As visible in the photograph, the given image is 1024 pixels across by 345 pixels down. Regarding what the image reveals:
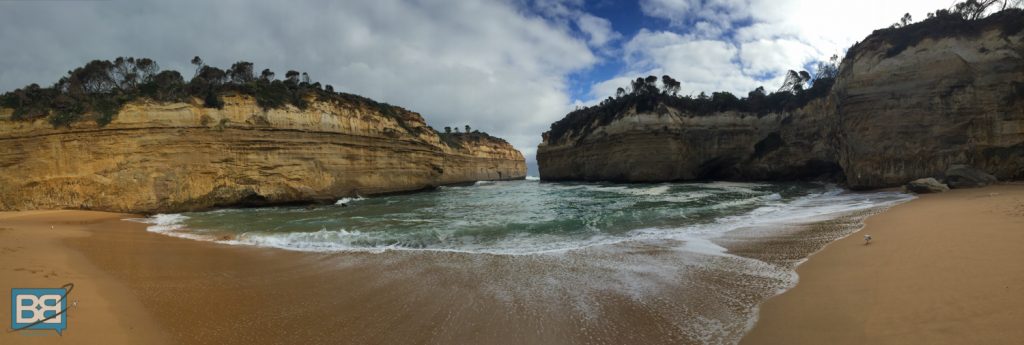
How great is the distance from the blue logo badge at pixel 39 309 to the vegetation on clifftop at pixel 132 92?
53.4 ft

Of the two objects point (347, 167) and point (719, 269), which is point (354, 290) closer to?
point (719, 269)

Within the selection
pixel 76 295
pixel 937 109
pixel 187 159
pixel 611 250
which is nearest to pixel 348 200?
pixel 187 159

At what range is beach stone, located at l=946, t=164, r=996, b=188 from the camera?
41.7 ft

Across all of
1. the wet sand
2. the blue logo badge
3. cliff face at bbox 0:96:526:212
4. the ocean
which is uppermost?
cliff face at bbox 0:96:526:212

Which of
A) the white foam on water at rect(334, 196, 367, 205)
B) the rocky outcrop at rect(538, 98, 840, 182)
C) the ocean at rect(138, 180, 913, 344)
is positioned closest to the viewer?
the ocean at rect(138, 180, 913, 344)

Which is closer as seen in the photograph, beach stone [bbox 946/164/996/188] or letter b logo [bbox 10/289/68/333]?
letter b logo [bbox 10/289/68/333]

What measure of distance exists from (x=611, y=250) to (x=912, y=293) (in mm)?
3674

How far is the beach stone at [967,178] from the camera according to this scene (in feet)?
41.7

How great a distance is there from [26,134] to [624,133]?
34.7 metres

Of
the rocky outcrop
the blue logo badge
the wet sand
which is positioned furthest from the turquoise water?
the rocky outcrop

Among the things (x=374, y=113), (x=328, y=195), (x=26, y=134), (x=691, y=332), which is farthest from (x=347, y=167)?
(x=691, y=332)

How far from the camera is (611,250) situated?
646 centimetres

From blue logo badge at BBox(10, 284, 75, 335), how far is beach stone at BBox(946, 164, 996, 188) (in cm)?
2138

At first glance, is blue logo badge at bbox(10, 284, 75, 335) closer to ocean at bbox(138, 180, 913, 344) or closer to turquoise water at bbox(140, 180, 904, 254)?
ocean at bbox(138, 180, 913, 344)
